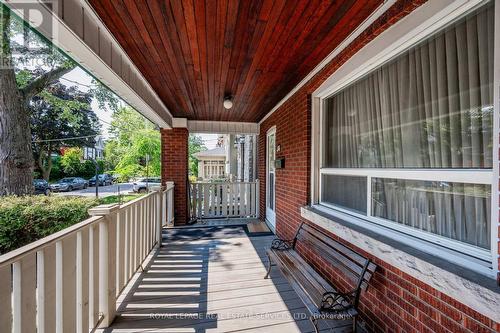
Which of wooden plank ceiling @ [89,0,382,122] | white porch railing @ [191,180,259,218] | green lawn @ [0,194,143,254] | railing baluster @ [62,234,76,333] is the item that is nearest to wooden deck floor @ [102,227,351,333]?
railing baluster @ [62,234,76,333]

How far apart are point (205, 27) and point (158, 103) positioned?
2428 millimetres

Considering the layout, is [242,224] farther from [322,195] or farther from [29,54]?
[29,54]

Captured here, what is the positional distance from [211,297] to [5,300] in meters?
1.76

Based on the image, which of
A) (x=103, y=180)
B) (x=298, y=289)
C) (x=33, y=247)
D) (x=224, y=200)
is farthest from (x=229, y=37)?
(x=103, y=180)

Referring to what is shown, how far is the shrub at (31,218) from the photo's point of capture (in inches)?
149

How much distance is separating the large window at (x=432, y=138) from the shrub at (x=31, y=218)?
505cm

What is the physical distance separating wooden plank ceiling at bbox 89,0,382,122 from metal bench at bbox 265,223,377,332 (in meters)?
1.91

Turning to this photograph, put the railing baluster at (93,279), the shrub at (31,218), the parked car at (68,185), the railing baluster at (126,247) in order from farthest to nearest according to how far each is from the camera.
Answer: the parked car at (68,185)
the shrub at (31,218)
the railing baluster at (126,247)
the railing baluster at (93,279)

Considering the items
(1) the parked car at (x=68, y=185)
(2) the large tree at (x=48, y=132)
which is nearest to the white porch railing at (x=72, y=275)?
(2) the large tree at (x=48, y=132)

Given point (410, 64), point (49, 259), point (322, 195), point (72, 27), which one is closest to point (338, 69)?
point (410, 64)

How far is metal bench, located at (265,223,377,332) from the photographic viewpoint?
164 cm

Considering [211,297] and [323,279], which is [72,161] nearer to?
[211,297]

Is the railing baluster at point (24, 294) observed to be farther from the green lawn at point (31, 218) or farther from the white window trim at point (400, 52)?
the green lawn at point (31, 218)

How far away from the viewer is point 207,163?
64.3ft
